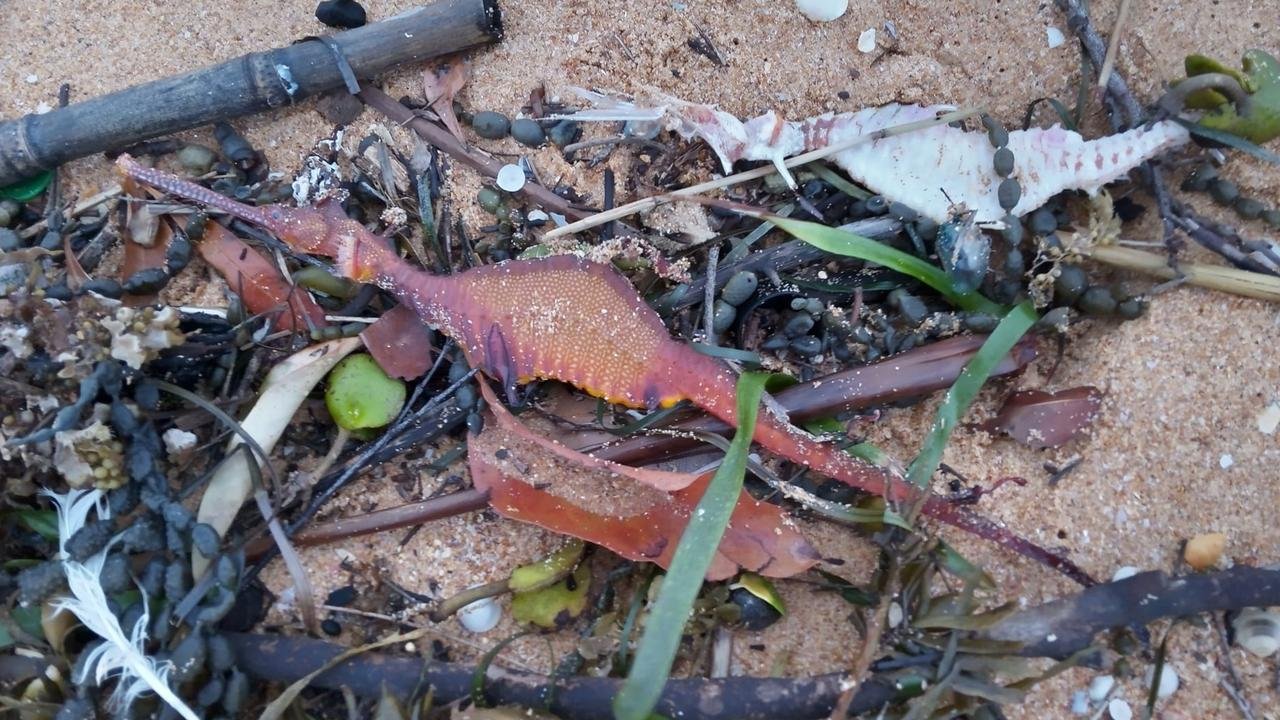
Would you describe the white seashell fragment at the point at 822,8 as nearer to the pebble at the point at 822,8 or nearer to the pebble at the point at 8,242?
the pebble at the point at 822,8

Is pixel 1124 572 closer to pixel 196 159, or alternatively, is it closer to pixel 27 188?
pixel 196 159

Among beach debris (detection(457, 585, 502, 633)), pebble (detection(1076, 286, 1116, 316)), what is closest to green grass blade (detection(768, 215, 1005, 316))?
pebble (detection(1076, 286, 1116, 316))

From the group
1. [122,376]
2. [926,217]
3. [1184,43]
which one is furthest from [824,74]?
[122,376]

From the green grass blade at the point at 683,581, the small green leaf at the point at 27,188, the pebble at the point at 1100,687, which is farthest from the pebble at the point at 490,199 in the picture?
the pebble at the point at 1100,687

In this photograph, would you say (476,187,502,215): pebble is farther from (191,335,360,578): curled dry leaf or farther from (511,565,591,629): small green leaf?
(511,565,591,629): small green leaf

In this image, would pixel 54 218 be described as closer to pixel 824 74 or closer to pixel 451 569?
pixel 451 569

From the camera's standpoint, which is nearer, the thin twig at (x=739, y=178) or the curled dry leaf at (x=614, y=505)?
the curled dry leaf at (x=614, y=505)

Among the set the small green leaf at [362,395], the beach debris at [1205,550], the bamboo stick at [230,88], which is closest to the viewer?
the beach debris at [1205,550]
